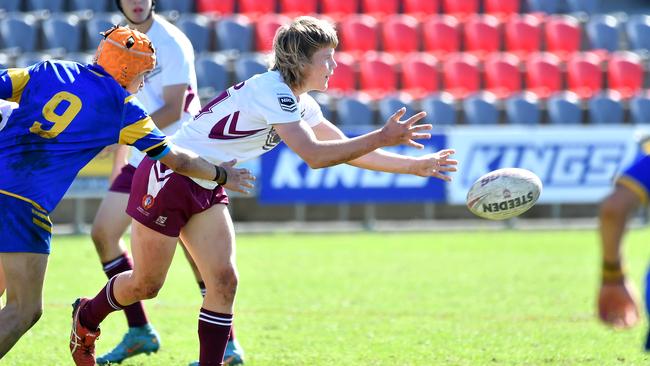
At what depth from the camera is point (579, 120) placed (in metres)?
16.7

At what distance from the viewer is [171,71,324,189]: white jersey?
17.6 ft

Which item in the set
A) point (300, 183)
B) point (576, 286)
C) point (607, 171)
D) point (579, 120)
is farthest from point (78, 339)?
point (579, 120)

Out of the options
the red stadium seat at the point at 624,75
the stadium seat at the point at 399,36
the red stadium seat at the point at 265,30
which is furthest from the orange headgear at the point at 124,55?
the red stadium seat at the point at 624,75

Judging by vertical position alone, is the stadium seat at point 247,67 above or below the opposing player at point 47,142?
below

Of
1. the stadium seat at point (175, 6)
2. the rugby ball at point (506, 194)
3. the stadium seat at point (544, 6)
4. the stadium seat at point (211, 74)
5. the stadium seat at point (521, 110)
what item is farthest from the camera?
the stadium seat at point (544, 6)

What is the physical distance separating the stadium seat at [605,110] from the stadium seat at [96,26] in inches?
291

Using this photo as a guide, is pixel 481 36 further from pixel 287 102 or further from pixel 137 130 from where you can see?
pixel 137 130

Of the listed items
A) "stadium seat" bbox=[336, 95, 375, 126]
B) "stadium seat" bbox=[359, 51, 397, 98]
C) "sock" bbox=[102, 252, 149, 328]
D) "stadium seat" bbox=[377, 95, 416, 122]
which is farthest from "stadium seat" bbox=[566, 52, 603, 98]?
"sock" bbox=[102, 252, 149, 328]

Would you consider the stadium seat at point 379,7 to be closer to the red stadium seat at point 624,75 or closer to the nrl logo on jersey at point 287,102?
the red stadium seat at point 624,75

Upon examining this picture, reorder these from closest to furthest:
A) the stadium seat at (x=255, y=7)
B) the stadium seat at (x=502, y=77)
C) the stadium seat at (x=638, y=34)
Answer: the stadium seat at (x=502, y=77) < the stadium seat at (x=255, y=7) < the stadium seat at (x=638, y=34)

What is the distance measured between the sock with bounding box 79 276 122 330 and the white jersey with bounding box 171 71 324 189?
888mm

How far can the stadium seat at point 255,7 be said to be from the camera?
18281mm

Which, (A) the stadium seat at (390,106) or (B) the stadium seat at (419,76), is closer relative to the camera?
(A) the stadium seat at (390,106)

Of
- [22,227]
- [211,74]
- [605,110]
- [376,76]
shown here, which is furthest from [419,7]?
[22,227]
